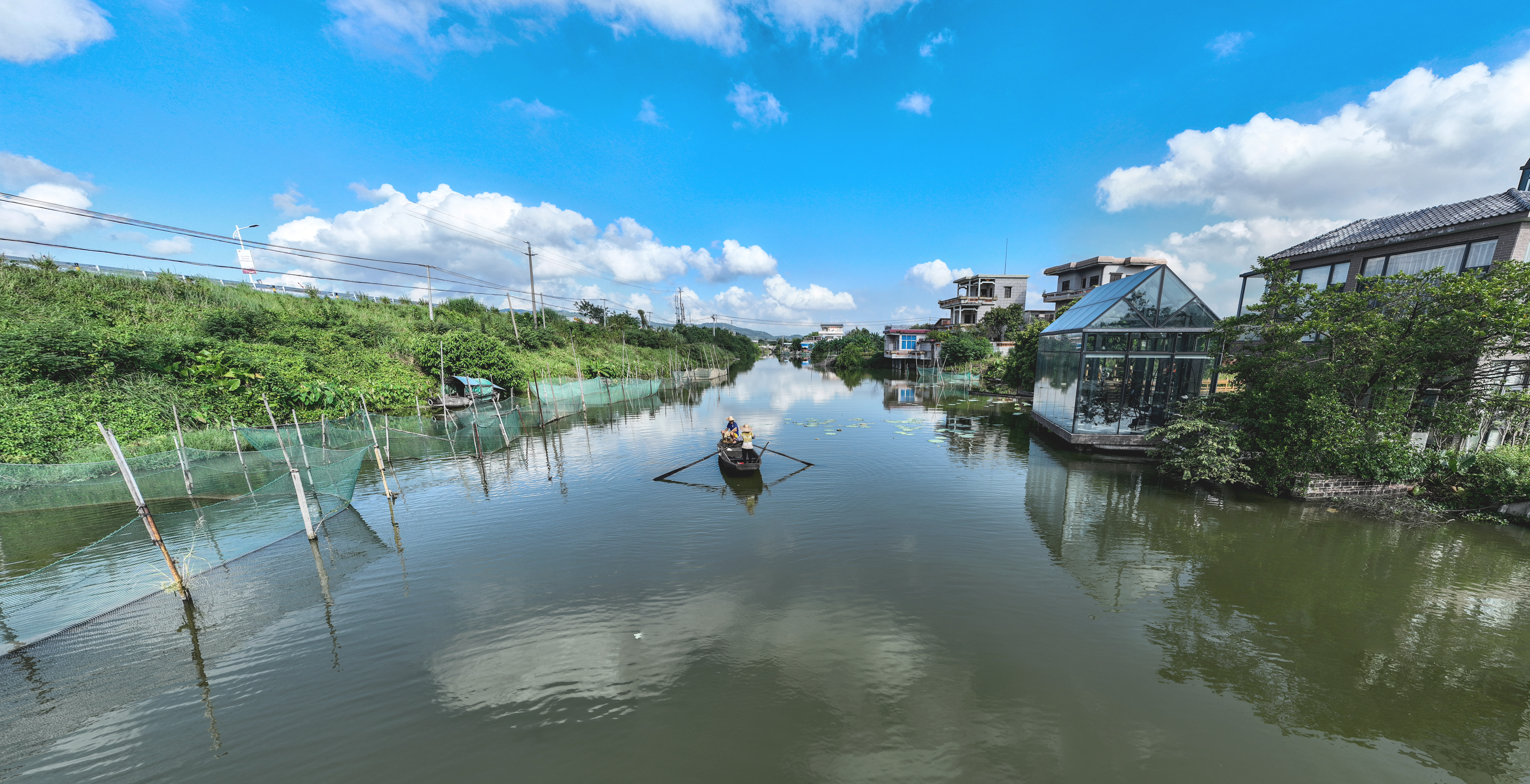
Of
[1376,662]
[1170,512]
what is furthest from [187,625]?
[1170,512]

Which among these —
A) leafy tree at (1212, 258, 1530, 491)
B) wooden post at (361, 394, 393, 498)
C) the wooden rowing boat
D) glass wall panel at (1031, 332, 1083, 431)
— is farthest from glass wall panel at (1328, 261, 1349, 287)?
wooden post at (361, 394, 393, 498)

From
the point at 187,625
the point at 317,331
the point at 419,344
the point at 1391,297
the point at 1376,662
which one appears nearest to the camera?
the point at 1376,662

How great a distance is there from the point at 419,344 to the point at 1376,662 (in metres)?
38.9

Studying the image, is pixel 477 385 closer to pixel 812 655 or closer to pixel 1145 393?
pixel 812 655

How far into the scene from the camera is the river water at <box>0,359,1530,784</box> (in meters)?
5.32

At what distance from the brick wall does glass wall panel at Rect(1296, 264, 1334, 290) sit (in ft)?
Result: 32.6

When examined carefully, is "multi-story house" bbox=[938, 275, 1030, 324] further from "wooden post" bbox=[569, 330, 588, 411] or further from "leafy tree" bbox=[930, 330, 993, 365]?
"wooden post" bbox=[569, 330, 588, 411]

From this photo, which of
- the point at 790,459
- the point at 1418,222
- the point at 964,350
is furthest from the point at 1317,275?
the point at 964,350

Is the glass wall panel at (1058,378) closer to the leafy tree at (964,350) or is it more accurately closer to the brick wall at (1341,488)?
the brick wall at (1341,488)

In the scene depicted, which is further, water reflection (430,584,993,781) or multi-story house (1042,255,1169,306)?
multi-story house (1042,255,1169,306)

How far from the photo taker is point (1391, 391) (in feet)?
37.1

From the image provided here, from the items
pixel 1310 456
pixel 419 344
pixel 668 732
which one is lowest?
pixel 668 732

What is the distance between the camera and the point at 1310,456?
39.7 feet

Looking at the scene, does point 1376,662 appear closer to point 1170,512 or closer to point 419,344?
point 1170,512
